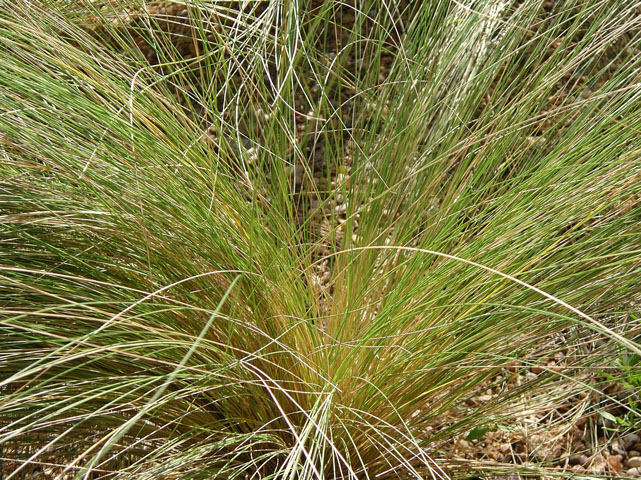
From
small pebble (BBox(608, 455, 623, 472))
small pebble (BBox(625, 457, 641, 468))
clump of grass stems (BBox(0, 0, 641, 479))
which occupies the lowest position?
small pebble (BBox(608, 455, 623, 472))

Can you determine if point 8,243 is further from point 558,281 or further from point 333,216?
point 558,281

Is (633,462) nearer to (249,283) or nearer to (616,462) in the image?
(616,462)

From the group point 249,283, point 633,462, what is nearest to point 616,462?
point 633,462

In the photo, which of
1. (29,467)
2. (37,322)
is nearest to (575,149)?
(37,322)

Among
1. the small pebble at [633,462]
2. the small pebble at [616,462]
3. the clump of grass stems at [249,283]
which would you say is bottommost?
the small pebble at [616,462]

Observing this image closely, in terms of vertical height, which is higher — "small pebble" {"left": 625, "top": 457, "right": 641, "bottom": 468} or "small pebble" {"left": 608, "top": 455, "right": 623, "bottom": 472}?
"small pebble" {"left": 625, "top": 457, "right": 641, "bottom": 468}

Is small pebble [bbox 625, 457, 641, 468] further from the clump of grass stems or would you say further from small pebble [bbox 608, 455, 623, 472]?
the clump of grass stems

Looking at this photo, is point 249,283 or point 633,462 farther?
point 633,462

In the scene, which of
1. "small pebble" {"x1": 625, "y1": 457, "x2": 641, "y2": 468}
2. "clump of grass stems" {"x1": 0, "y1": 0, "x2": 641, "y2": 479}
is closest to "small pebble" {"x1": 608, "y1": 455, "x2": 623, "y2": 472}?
"small pebble" {"x1": 625, "y1": 457, "x2": 641, "y2": 468}

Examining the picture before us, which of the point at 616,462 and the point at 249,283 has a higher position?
the point at 249,283

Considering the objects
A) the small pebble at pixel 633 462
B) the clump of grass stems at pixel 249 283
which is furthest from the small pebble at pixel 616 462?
the clump of grass stems at pixel 249 283

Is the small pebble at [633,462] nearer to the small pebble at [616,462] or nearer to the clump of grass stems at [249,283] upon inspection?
the small pebble at [616,462]
